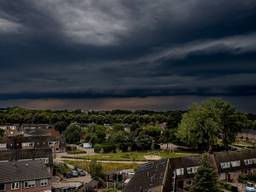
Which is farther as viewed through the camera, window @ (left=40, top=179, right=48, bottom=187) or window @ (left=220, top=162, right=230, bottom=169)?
window @ (left=220, top=162, right=230, bottom=169)

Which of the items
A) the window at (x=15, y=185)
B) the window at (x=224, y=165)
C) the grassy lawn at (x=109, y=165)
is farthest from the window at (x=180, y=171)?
the window at (x=15, y=185)

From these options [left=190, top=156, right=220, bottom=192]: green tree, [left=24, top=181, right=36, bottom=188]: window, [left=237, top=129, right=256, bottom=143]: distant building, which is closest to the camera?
[left=190, top=156, right=220, bottom=192]: green tree

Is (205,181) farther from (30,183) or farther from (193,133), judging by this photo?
(193,133)

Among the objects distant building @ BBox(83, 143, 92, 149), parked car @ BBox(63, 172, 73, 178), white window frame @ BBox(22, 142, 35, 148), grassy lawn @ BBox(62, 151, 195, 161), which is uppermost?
white window frame @ BBox(22, 142, 35, 148)

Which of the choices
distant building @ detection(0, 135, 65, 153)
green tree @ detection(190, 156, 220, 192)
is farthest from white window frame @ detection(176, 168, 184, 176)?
distant building @ detection(0, 135, 65, 153)

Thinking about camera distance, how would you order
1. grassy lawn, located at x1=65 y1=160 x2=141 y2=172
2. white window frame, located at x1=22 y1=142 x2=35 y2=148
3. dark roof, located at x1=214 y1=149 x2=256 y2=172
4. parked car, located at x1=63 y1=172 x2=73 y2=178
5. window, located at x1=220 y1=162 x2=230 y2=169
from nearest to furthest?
window, located at x1=220 y1=162 x2=230 y2=169 < dark roof, located at x1=214 y1=149 x2=256 y2=172 < parked car, located at x1=63 y1=172 x2=73 y2=178 < grassy lawn, located at x1=65 y1=160 x2=141 y2=172 < white window frame, located at x1=22 y1=142 x2=35 y2=148

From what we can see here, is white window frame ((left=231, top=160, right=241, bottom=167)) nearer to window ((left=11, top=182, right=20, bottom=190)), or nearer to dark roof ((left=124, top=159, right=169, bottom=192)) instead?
dark roof ((left=124, top=159, right=169, bottom=192))

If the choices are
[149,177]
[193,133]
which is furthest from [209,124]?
[149,177]

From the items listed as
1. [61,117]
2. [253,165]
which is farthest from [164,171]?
[61,117]
